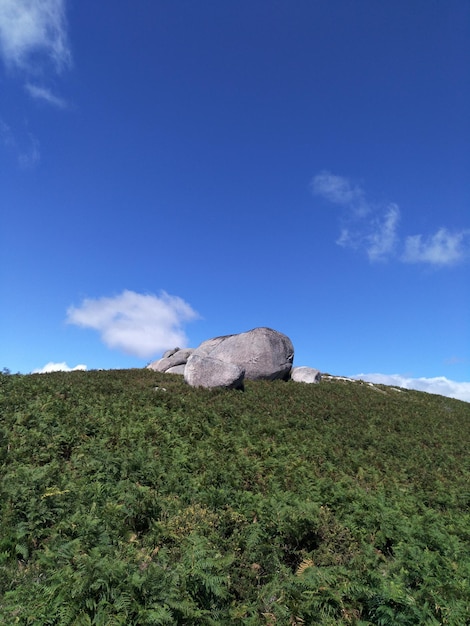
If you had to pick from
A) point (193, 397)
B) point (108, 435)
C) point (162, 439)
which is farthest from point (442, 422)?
point (108, 435)

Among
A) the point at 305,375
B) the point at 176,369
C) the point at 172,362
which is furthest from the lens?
the point at 172,362

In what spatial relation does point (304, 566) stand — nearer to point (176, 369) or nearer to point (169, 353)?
point (176, 369)

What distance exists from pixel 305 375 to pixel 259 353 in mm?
4429

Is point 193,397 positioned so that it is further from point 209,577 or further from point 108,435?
point 209,577

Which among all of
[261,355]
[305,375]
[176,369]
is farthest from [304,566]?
[176,369]

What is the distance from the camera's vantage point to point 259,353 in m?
28.7

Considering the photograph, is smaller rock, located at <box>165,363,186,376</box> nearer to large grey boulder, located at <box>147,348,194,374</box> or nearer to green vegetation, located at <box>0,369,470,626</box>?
large grey boulder, located at <box>147,348,194,374</box>

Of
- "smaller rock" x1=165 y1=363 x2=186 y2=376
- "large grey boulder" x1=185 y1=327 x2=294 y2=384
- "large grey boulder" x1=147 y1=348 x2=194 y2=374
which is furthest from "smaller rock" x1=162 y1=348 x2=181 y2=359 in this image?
"large grey boulder" x1=185 y1=327 x2=294 y2=384

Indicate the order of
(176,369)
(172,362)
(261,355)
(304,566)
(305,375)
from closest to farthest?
1. (304,566)
2. (261,355)
3. (305,375)
4. (176,369)
5. (172,362)

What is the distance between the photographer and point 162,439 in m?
13.6

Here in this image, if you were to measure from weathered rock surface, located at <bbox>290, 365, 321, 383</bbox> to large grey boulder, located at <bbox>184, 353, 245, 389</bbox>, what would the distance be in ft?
23.5

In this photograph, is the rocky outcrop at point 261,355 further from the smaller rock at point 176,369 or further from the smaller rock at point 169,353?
the smaller rock at point 169,353

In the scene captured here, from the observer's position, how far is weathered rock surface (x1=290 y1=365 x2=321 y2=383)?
2942cm

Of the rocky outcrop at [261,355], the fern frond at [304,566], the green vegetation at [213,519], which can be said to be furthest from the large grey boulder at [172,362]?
the fern frond at [304,566]
